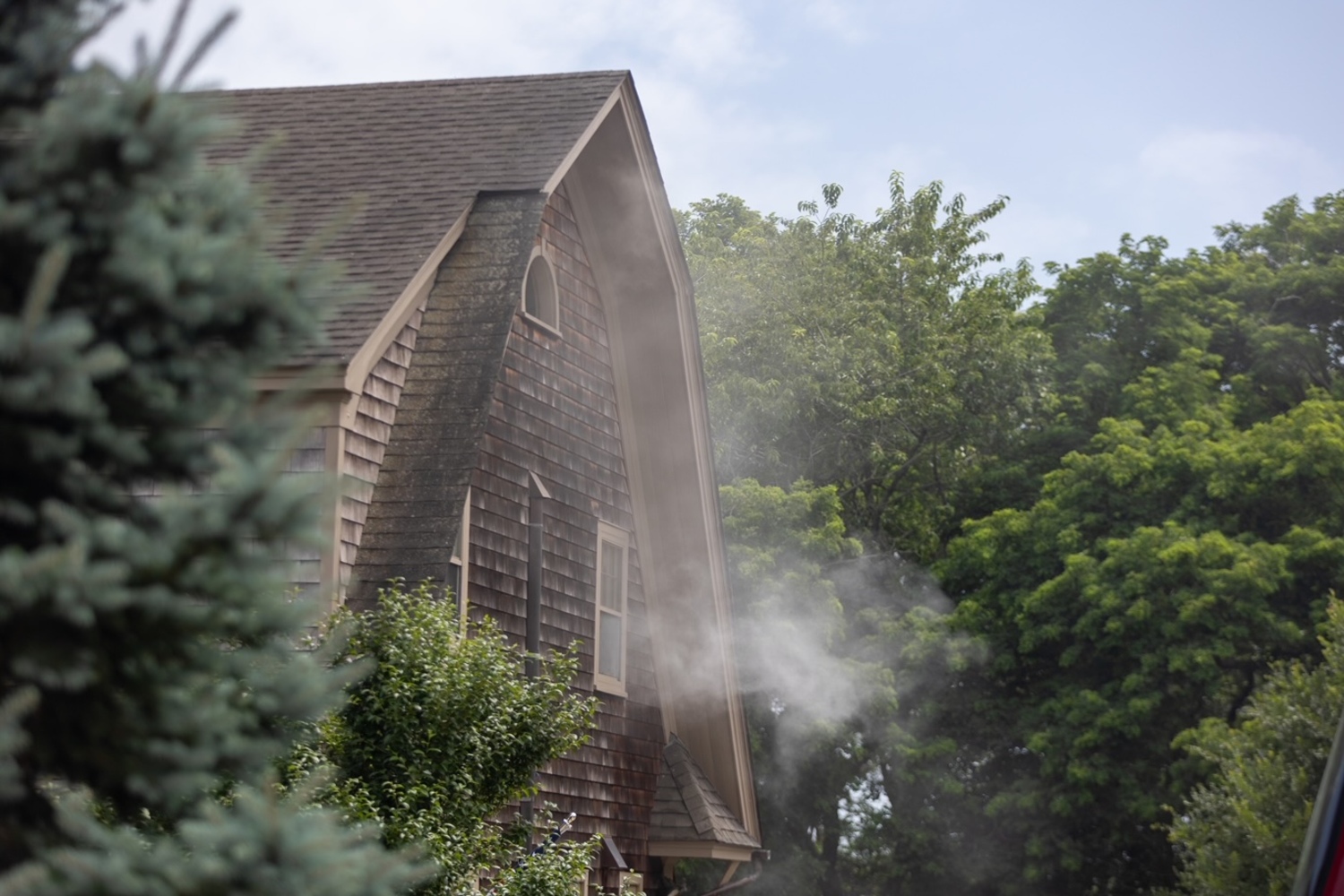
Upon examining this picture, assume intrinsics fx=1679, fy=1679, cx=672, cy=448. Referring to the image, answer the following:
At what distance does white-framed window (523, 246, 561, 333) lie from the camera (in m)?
13.5

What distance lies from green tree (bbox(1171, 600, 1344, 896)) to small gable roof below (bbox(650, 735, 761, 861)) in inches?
311

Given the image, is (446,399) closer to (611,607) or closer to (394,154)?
(394,154)

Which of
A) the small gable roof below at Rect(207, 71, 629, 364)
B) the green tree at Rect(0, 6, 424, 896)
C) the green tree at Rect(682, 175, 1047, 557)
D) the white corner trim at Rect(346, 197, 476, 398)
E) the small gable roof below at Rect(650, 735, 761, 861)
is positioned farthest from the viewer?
the green tree at Rect(682, 175, 1047, 557)

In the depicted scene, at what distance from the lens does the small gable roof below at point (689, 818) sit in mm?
14727

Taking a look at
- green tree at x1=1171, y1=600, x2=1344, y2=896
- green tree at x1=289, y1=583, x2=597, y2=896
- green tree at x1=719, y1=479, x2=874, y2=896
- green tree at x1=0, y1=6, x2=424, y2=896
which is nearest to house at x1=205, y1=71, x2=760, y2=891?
green tree at x1=289, y1=583, x2=597, y2=896

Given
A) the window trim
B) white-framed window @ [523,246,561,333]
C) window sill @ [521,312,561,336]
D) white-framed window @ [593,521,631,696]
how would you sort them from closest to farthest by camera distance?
window sill @ [521,312,561,336] < the window trim < white-framed window @ [523,246,561,333] < white-framed window @ [593,521,631,696]

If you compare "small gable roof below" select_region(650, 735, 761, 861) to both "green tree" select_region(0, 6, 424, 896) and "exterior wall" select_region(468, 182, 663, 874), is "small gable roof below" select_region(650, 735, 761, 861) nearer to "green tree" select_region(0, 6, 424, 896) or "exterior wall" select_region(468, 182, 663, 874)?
"exterior wall" select_region(468, 182, 663, 874)

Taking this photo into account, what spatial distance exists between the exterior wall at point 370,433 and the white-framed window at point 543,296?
78.3 inches

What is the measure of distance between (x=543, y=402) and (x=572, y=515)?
98 centimetres

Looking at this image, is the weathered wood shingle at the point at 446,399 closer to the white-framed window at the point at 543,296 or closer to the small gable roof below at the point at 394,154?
the small gable roof below at the point at 394,154

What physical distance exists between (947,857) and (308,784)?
26664 mm

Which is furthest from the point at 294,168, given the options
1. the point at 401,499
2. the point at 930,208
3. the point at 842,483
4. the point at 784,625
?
the point at 930,208

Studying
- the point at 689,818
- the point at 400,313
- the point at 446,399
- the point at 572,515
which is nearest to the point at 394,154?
the point at 400,313

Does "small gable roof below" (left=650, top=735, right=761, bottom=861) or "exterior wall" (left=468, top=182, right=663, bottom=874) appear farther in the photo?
"small gable roof below" (left=650, top=735, right=761, bottom=861)
